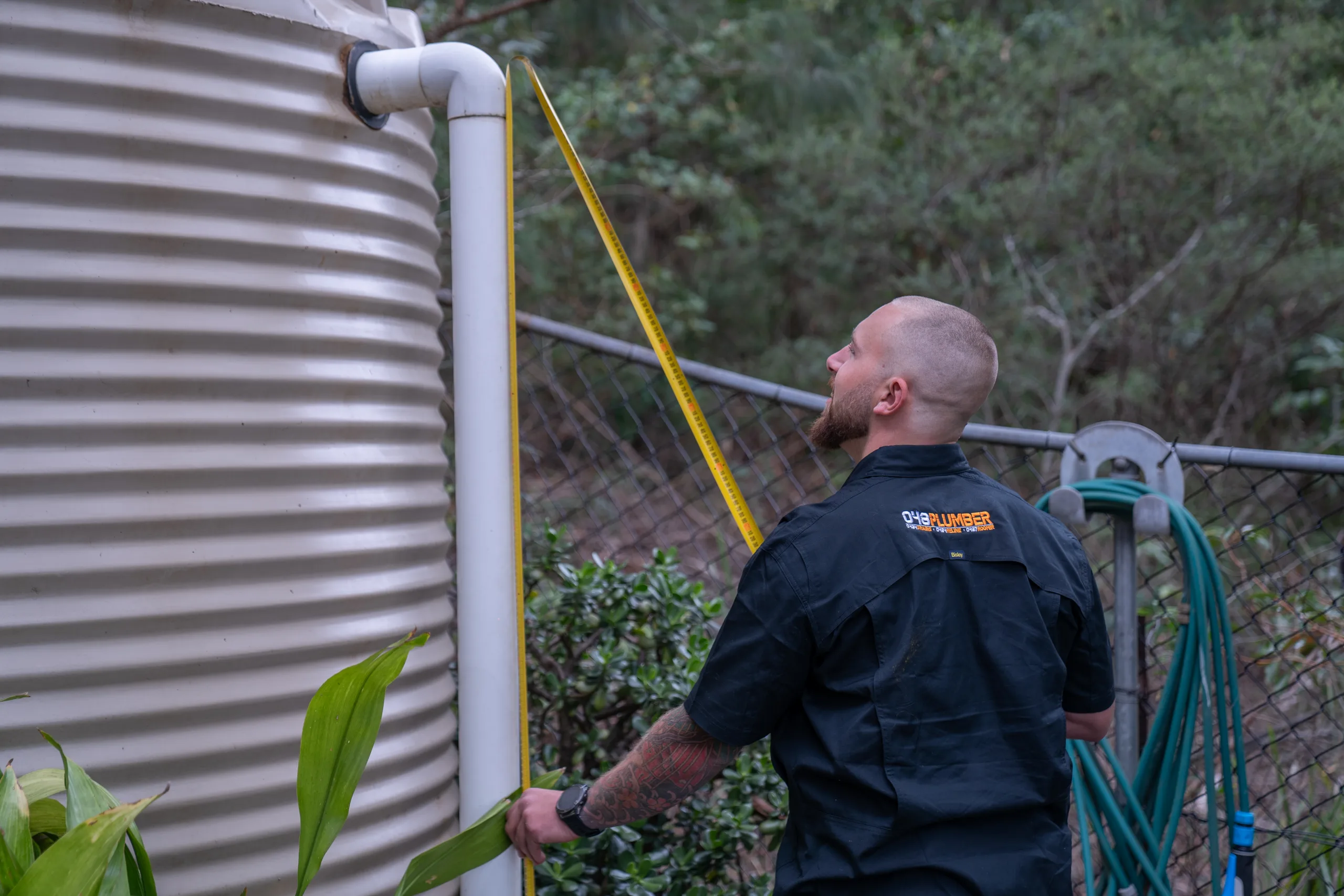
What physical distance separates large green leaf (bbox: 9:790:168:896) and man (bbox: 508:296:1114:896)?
2.29 ft

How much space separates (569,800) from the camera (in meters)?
1.73

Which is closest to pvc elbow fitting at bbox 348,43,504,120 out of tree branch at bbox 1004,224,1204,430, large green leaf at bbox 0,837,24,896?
large green leaf at bbox 0,837,24,896

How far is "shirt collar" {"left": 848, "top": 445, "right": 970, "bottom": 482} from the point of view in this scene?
5.39 feet

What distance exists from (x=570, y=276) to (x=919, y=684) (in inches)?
312

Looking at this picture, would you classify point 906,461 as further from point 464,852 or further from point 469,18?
point 469,18

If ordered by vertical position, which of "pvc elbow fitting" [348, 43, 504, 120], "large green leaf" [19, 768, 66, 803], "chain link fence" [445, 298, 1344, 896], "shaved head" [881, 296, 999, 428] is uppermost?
"pvc elbow fitting" [348, 43, 504, 120]

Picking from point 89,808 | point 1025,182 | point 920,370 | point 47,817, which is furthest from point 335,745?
point 1025,182

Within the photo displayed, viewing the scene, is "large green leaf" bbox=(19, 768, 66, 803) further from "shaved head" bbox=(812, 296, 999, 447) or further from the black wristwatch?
"shaved head" bbox=(812, 296, 999, 447)

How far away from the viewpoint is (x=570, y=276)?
360 inches

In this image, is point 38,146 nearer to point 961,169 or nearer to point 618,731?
point 618,731

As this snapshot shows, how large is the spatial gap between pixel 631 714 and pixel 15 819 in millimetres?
1491

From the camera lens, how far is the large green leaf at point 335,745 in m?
1.44

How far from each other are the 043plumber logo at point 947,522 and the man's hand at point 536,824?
72cm

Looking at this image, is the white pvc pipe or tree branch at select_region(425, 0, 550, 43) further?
tree branch at select_region(425, 0, 550, 43)
